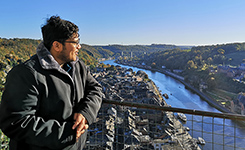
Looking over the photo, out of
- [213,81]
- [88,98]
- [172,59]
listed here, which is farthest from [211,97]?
[172,59]

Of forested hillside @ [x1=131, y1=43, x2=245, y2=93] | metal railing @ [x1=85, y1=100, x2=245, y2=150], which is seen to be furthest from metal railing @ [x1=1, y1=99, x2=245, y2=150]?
forested hillside @ [x1=131, y1=43, x2=245, y2=93]

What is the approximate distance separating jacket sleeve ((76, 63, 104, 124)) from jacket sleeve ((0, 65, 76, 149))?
0.12 m

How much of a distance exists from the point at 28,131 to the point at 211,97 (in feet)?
51.9

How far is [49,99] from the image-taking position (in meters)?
0.56

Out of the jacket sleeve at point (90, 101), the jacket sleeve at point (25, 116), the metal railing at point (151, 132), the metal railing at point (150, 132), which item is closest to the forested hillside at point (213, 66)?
the metal railing at point (150, 132)

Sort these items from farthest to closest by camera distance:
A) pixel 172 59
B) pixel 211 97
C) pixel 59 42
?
pixel 172 59 < pixel 211 97 < pixel 59 42

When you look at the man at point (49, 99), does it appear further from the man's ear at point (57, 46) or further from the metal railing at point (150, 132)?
the metal railing at point (150, 132)

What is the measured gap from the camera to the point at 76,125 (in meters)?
0.58

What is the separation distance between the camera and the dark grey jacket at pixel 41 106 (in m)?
0.49

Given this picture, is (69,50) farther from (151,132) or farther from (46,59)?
(151,132)

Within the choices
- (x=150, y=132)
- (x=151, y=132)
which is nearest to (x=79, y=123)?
(x=151, y=132)

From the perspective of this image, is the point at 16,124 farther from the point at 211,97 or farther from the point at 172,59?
the point at 172,59

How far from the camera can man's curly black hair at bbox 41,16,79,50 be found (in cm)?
60

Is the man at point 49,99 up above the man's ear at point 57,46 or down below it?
below
